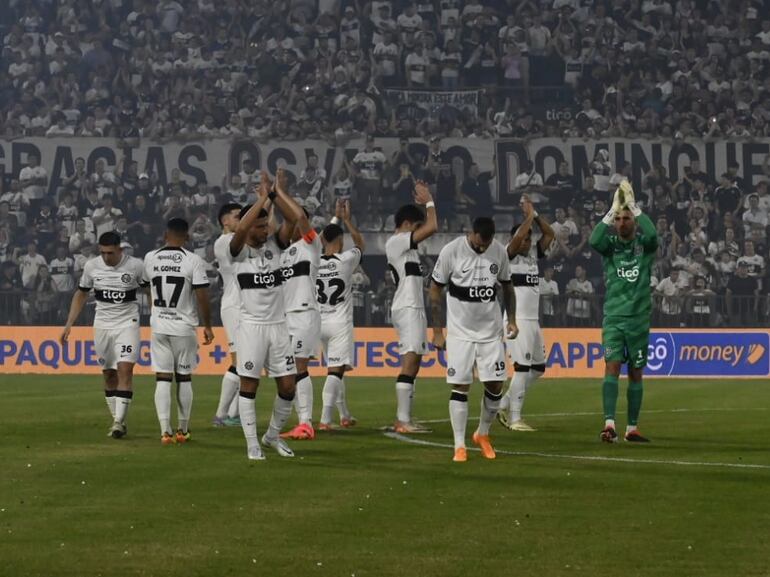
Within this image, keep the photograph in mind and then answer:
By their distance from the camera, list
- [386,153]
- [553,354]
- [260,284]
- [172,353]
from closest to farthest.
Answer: [260,284]
[172,353]
[553,354]
[386,153]

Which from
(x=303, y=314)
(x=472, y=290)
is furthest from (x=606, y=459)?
(x=303, y=314)

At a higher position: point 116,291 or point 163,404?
point 116,291

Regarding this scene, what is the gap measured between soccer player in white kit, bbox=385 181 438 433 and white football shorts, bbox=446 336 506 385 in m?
3.04

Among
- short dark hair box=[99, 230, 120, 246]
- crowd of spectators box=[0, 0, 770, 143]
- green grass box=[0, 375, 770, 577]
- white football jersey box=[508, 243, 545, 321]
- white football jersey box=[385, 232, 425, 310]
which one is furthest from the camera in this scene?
crowd of spectators box=[0, 0, 770, 143]

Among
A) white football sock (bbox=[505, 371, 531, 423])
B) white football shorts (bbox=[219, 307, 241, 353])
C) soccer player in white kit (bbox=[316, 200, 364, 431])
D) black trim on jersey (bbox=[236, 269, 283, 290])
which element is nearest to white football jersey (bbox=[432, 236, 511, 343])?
black trim on jersey (bbox=[236, 269, 283, 290])

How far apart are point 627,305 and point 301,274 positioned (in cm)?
370

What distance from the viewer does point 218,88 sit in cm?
4016

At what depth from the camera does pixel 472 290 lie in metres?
13.4

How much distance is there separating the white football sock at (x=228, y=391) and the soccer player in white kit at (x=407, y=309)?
2.02 m

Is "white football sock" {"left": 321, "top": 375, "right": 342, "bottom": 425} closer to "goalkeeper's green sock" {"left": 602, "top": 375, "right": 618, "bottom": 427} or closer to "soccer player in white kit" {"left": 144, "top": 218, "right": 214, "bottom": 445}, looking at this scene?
"soccer player in white kit" {"left": 144, "top": 218, "right": 214, "bottom": 445}

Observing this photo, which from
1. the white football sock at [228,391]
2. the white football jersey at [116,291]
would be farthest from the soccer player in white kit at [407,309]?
the white football jersey at [116,291]

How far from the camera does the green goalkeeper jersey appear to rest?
15.1 meters

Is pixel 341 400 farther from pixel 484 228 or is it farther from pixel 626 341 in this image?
pixel 484 228

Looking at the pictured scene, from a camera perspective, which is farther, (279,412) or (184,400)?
(184,400)
